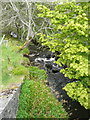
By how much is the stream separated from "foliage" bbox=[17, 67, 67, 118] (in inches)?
16.0

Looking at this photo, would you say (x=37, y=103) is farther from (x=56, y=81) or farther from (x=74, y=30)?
Answer: (x=74, y=30)

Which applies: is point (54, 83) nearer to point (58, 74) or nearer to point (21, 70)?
point (58, 74)

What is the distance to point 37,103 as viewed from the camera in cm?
701

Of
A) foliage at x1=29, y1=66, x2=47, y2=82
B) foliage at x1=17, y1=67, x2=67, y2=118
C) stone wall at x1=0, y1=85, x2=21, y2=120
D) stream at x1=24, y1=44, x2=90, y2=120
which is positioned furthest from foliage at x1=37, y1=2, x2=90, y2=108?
foliage at x1=29, y1=66, x2=47, y2=82

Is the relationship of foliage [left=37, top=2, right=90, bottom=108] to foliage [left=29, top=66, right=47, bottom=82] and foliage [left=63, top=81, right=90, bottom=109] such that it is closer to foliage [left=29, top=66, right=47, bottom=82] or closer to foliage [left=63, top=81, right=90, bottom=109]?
foliage [left=63, top=81, right=90, bottom=109]

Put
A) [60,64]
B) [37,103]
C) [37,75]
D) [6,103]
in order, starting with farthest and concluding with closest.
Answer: [37,75], [37,103], [60,64], [6,103]

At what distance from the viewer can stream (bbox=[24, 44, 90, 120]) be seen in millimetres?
6848

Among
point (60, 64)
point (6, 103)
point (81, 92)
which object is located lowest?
point (81, 92)

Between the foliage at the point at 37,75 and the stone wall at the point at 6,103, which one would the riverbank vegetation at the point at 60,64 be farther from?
the stone wall at the point at 6,103

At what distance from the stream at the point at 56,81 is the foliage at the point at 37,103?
1.33 ft

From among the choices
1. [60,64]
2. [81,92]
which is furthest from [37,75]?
[81,92]

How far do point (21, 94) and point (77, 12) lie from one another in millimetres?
4327

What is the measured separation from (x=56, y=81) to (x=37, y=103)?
2.85 metres

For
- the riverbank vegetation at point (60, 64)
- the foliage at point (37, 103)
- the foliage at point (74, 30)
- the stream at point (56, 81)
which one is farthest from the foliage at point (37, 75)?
the foliage at point (74, 30)
